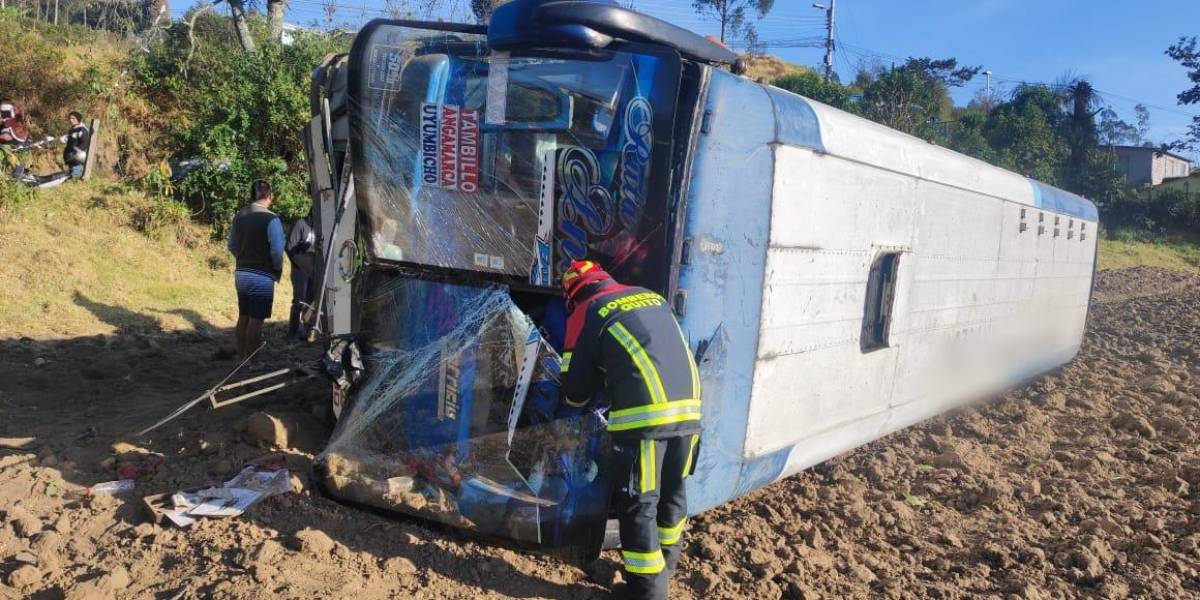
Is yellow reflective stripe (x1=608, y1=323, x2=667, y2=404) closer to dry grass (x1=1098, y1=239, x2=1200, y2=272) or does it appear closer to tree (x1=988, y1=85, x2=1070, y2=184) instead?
dry grass (x1=1098, y1=239, x2=1200, y2=272)

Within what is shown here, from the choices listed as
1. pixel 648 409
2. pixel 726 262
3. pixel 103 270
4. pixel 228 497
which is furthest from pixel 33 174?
pixel 648 409

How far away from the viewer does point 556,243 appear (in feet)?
12.6

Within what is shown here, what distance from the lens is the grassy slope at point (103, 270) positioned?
331 inches

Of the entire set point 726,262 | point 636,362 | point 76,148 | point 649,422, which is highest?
point 76,148

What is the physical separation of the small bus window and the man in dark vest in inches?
171

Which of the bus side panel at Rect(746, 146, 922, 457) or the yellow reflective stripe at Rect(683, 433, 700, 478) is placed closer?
the yellow reflective stripe at Rect(683, 433, 700, 478)

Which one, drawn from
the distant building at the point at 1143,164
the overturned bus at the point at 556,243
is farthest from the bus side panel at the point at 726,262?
the distant building at the point at 1143,164

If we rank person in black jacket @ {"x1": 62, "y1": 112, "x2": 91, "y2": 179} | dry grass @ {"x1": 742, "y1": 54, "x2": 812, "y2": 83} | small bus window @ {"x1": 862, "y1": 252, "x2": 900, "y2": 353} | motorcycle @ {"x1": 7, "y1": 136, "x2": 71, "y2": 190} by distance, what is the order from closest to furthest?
1. small bus window @ {"x1": 862, "y1": 252, "x2": 900, "y2": 353}
2. motorcycle @ {"x1": 7, "y1": 136, "x2": 71, "y2": 190}
3. person in black jacket @ {"x1": 62, "y1": 112, "x2": 91, "y2": 179}
4. dry grass @ {"x1": 742, "y1": 54, "x2": 812, "y2": 83}

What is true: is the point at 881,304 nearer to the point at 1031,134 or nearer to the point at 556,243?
the point at 556,243

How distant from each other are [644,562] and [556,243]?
57.8 inches

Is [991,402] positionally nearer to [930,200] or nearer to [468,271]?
[930,200]

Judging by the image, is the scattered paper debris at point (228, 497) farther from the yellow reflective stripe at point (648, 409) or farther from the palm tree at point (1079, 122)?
the palm tree at point (1079, 122)

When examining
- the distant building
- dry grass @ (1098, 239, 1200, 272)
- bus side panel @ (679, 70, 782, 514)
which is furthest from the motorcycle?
the distant building

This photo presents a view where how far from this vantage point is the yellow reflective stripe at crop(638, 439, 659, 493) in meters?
3.36
